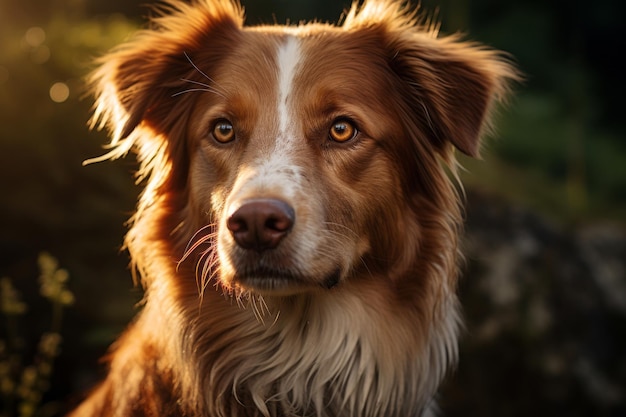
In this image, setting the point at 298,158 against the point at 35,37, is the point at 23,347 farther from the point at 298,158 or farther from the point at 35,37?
the point at 298,158

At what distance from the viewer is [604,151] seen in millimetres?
9750

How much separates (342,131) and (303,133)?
182 mm

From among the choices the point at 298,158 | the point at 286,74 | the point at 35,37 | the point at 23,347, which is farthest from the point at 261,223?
the point at 35,37

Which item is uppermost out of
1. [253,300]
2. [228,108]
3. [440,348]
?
[228,108]

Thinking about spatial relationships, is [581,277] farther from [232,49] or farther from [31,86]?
[31,86]

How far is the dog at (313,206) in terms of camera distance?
3.28m

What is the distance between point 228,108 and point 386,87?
76 centimetres

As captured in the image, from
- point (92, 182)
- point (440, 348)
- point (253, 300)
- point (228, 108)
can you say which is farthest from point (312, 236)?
point (92, 182)

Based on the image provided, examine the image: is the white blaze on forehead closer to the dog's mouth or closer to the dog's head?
the dog's head

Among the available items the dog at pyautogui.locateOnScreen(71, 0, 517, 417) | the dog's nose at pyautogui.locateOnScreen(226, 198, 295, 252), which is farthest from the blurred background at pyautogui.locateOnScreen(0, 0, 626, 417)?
the dog's nose at pyautogui.locateOnScreen(226, 198, 295, 252)

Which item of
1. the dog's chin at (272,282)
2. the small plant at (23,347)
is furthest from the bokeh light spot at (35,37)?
the dog's chin at (272,282)

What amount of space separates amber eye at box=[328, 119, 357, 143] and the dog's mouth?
2.13 ft

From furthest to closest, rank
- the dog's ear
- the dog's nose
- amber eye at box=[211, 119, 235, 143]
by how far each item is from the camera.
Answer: the dog's ear → amber eye at box=[211, 119, 235, 143] → the dog's nose

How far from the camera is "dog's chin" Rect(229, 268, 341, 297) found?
2975mm
